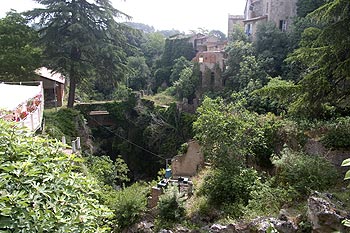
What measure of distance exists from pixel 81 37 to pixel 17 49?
147 inches

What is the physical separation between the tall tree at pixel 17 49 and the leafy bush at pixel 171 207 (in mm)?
12567

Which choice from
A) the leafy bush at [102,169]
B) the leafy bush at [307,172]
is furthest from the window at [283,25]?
the leafy bush at [307,172]

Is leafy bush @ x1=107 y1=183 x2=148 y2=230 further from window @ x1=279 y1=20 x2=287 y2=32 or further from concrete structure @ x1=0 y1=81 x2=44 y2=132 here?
window @ x1=279 y1=20 x2=287 y2=32

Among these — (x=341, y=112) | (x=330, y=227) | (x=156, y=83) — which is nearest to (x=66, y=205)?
(x=330, y=227)

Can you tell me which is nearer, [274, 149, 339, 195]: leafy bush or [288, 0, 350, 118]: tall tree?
[274, 149, 339, 195]: leafy bush

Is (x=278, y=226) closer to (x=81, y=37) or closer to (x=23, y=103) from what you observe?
(x=23, y=103)

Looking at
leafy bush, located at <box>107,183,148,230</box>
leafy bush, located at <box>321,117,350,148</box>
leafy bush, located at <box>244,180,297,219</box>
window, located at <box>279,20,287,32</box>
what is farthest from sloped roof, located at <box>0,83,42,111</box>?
window, located at <box>279,20,287,32</box>

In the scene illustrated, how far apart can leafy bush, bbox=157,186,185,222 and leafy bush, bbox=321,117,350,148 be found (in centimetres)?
553

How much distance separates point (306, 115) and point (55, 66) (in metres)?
14.1

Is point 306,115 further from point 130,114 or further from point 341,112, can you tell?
point 130,114

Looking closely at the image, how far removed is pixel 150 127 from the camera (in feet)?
79.9

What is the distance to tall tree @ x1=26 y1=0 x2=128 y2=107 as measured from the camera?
61.4ft

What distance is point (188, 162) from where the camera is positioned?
15852 millimetres

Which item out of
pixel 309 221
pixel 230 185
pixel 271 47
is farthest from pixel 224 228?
pixel 271 47
